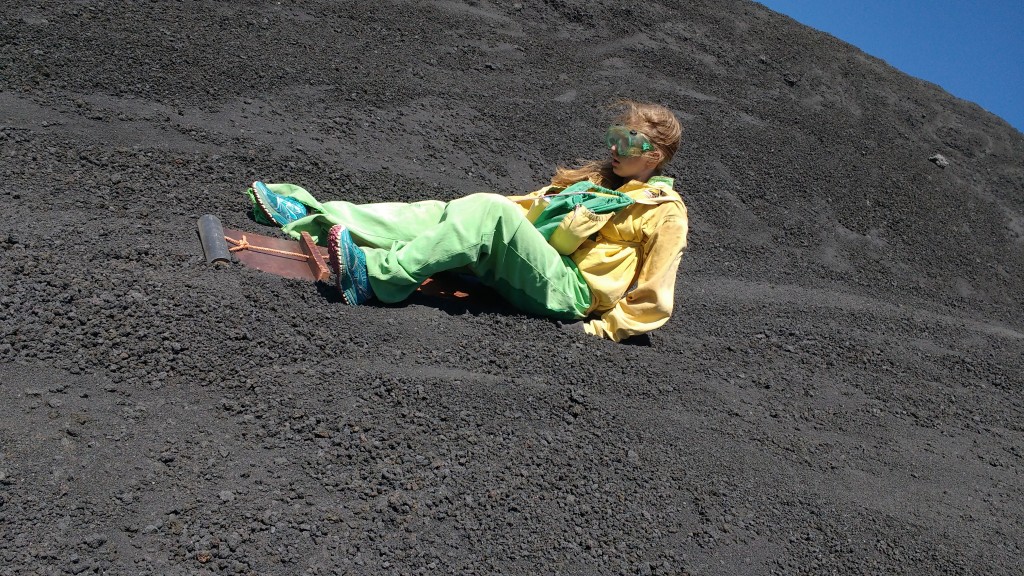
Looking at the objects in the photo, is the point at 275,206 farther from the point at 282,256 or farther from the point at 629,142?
the point at 629,142

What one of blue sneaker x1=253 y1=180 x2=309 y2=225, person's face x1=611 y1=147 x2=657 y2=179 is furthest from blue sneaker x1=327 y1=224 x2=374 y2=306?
person's face x1=611 y1=147 x2=657 y2=179

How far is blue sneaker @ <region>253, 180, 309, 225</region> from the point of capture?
4152mm

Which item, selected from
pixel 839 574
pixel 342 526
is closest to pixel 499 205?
pixel 342 526

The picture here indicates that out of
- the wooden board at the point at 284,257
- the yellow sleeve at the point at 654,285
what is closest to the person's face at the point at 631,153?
the yellow sleeve at the point at 654,285

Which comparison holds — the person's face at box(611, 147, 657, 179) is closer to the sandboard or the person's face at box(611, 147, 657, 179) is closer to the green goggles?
the green goggles

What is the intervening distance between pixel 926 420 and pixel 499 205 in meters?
2.58

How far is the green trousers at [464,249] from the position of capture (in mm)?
3539

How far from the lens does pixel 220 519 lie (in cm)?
243

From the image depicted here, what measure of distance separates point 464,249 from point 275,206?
120 cm

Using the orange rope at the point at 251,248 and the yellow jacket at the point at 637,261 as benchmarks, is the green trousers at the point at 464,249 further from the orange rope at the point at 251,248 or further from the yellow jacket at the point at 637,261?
the orange rope at the point at 251,248

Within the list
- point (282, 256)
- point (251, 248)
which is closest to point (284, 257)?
point (282, 256)

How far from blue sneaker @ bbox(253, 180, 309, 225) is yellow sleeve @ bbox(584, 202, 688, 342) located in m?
1.59

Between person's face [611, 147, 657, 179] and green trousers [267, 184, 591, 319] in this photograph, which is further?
person's face [611, 147, 657, 179]

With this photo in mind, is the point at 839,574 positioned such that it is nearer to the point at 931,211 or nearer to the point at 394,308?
Result: the point at 394,308
